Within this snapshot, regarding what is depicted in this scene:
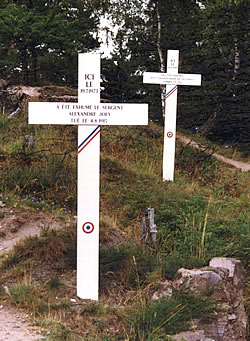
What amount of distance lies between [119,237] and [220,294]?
1929 mm

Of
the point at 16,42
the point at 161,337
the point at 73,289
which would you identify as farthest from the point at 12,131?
the point at 16,42

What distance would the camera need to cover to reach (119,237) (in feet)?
19.1

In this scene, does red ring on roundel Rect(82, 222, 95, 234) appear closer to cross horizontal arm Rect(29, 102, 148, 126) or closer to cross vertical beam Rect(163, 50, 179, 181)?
cross horizontal arm Rect(29, 102, 148, 126)

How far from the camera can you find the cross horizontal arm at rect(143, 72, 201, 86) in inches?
339

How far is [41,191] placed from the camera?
6.87 m

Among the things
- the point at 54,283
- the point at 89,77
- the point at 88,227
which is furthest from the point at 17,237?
the point at 89,77

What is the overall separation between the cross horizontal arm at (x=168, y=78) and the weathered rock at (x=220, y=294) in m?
4.84

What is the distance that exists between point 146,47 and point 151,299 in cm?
1580

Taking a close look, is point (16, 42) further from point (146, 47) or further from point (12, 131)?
point (12, 131)

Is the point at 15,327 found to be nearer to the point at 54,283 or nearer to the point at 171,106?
the point at 54,283

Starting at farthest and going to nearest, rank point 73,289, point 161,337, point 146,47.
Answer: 1. point 146,47
2. point 73,289
3. point 161,337

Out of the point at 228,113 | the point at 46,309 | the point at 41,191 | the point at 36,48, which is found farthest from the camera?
the point at 36,48

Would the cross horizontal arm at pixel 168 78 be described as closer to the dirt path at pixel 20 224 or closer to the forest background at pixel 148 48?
A: the dirt path at pixel 20 224

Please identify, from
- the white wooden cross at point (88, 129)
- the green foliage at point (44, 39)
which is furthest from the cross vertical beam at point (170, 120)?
the green foliage at point (44, 39)
